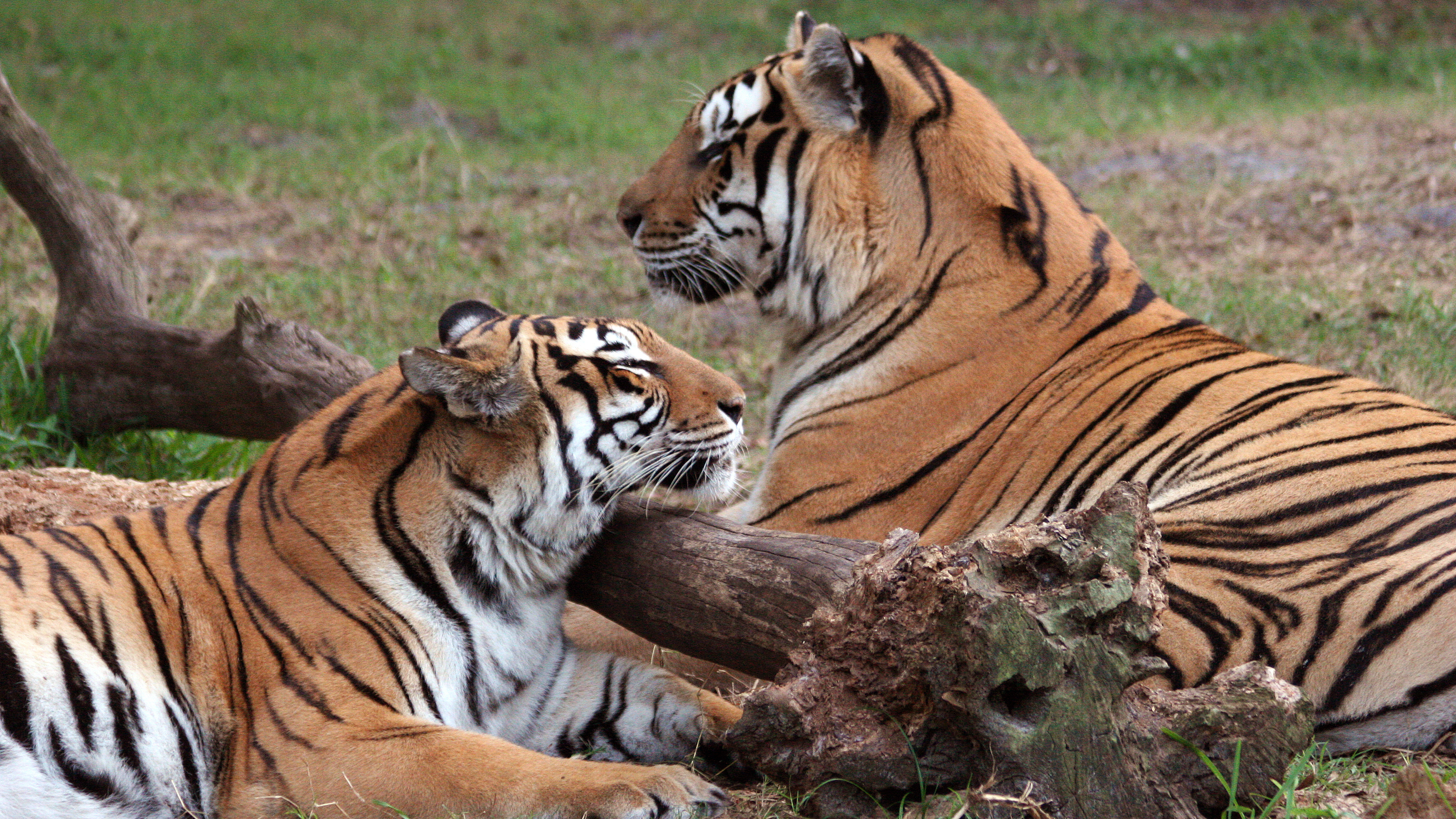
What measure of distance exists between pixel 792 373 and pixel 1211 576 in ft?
4.59

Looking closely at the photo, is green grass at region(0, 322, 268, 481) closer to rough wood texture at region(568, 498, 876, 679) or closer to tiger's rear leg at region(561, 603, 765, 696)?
tiger's rear leg at region(561, 603, 765, 696)

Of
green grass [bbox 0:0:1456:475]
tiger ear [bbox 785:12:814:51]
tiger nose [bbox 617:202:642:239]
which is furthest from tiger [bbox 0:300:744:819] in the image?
tiger ear [bbox 785:12:814:51]

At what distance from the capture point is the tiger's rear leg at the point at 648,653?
3.21 metres

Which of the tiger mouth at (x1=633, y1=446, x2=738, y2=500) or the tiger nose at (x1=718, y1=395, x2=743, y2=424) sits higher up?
the tiger nose at (x1=718, y1=395, x2=743, y2=424)

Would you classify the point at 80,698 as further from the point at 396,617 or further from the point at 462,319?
the point at 462,319

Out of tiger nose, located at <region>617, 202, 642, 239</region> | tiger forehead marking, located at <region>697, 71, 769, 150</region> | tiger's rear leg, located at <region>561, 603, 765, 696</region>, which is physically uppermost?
tiger forehead marking, located at <region>697, 71, 769, 150</region>

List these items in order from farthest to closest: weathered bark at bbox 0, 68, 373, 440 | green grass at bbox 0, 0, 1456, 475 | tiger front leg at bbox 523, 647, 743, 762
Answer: green grass at bbox 0, 0, 1456, 475, weathered bark at bbox 0, 68, 373, 440, tiger front leg at bbox 523, 647, 743, 762

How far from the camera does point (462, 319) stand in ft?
10.2

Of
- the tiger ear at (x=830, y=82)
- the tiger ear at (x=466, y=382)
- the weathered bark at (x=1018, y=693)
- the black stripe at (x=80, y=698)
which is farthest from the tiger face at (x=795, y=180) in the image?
the black stripe at (x=80, y=698)

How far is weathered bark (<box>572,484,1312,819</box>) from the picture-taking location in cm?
204

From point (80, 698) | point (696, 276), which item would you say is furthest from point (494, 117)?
point (80, 698)

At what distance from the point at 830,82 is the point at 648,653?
4.98ft

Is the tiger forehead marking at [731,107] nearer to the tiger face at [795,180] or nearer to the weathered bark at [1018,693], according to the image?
the tiger face at [795,180]

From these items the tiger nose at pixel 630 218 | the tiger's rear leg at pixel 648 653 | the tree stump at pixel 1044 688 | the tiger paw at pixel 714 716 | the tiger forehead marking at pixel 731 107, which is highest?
the tiger forehead marking at pixel 731 107
